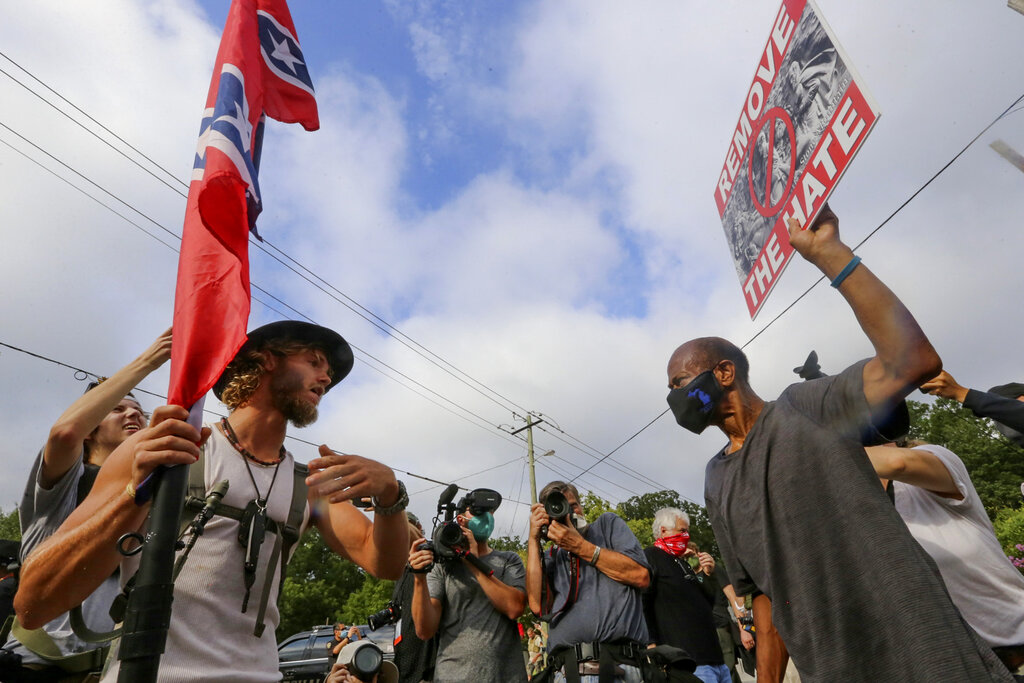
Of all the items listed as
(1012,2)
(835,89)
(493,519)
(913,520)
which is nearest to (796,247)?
(835,89)

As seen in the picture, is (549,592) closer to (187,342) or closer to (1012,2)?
(187,342)

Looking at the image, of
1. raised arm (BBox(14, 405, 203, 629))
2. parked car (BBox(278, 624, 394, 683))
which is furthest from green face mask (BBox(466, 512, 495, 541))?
parked car (BBox(278, 624, 394, 683))

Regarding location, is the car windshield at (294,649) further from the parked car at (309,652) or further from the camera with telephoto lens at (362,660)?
the camera with telephoto lens at (362,660)

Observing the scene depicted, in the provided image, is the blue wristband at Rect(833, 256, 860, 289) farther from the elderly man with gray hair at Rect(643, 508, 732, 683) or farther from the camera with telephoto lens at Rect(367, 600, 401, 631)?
the camera with telephoto lens at Rect(367, 600, 401, 631)

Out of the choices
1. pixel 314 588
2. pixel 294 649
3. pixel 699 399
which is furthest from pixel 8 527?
pixel 699 399

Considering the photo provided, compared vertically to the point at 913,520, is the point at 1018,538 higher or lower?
higher

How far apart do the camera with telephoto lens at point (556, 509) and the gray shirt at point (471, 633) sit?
51 cm

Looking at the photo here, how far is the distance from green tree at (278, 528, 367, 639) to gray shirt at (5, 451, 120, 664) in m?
43.1

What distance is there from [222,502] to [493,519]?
2638mm

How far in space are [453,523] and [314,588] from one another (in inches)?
1828

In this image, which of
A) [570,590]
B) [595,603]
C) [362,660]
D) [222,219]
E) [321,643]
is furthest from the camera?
[321,643]

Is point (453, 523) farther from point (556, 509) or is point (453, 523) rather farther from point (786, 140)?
point (786, 140)

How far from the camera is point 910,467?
2654mm

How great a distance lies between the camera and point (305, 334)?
2.50 m
